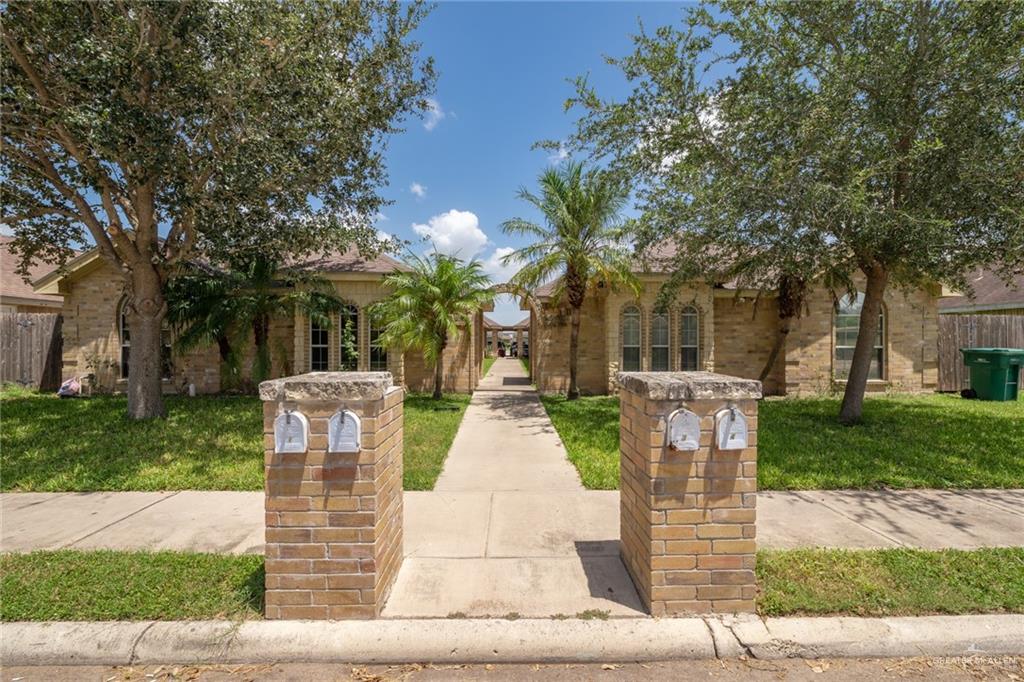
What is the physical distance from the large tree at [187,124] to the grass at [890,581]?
28.8 ft

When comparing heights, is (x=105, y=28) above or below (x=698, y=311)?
above

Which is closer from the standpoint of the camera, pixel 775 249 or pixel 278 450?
pixel 278 450

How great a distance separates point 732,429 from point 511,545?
6.95ft

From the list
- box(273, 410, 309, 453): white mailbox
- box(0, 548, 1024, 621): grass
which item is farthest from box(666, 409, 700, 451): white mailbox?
box(273, 410, 309, 453): white mailbox

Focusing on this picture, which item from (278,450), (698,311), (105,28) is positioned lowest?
(278,450)

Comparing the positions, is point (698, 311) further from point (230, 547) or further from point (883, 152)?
point (230, 547)

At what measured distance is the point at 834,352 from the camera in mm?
12883

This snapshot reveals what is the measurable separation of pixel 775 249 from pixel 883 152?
6.78 feet

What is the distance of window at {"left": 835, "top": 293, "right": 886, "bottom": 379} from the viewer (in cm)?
1295

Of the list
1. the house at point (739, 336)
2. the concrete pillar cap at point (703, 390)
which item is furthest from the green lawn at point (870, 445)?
the concrete pillar cap at point (703, 390)

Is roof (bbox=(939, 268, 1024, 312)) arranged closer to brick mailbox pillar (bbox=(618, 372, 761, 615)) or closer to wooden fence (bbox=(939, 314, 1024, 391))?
wooden fence (bbox=(939, 314, 1024, 391))

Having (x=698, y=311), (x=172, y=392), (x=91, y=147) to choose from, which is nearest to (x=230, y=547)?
(x=91, y=147)

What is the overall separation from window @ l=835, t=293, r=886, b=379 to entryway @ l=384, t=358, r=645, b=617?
10913 millimetres

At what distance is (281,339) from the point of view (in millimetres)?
12867
